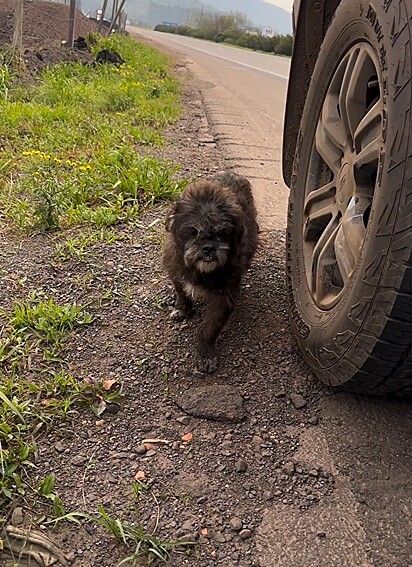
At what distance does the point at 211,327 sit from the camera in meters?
3.31

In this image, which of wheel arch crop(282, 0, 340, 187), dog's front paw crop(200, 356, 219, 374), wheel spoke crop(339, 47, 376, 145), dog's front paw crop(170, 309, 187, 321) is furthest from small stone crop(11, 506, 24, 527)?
wheel arch crop(282, 0, 340, 187)

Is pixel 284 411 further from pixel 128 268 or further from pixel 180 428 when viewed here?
pixel 128 268

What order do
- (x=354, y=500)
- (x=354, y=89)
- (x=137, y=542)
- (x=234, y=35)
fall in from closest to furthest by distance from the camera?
(x=137, y=542) → (x=354, y=500) → (x=354, y=89) → (x=234, y=35)

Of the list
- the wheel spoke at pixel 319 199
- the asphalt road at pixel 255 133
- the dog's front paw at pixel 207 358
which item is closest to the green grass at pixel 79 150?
the asphalt road at pixel 255 133

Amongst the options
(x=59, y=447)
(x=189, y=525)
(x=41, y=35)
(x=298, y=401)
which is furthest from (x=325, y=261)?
(x=41, y=35)

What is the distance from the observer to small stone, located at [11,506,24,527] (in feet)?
7.25

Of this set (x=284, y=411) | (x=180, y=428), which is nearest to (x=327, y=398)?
(x=284, y=411)

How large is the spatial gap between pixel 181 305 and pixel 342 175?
1.33 metres

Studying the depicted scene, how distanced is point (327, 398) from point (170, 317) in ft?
3.68

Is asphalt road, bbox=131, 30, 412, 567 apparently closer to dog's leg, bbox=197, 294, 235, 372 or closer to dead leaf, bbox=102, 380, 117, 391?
dog's leg, bbox=197, 294, 235, 372

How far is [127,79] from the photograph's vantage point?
11.4 m

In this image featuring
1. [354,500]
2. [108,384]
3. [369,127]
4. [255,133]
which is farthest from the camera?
[255,133]

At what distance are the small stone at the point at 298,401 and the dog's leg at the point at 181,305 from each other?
0.97 m

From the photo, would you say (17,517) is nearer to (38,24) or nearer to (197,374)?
(197,374)
